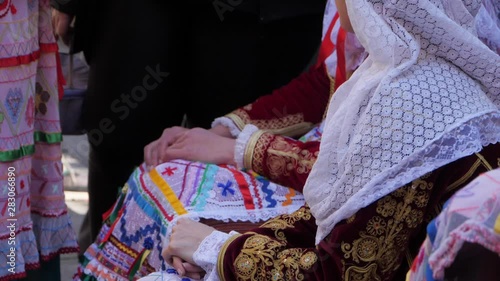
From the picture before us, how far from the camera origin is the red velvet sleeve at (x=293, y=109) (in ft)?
8.14

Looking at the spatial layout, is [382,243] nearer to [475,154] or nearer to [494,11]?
[475,154]

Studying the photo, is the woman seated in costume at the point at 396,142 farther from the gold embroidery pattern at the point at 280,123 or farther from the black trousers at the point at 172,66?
the black trousers at the point at 172,66

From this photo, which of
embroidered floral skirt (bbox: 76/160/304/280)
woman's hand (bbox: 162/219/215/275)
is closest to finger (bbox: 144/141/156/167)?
embroidered floral skirt (bbox: 76/160/304/280)

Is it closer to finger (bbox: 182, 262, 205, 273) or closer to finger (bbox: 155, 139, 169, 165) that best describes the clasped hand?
finger (bbox: 155, 139, 169, 165)

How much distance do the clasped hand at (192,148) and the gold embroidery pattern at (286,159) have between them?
139mm

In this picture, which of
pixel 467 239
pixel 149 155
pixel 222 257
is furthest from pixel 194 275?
pixel 467 239

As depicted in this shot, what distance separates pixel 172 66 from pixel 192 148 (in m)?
0.50

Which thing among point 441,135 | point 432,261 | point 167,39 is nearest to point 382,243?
point 441,135

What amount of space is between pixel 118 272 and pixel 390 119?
0.97 meters

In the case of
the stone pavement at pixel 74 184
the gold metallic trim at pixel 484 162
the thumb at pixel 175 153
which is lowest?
the stone pavement at pixel 74 184

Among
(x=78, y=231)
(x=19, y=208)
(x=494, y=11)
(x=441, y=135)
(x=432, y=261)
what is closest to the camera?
(x=432, y=261)

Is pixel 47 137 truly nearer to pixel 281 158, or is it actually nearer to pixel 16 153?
pixel 16 153

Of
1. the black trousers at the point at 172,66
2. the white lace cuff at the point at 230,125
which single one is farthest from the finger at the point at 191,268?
the black trousers at the point at 172,66

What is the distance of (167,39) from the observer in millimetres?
2717
